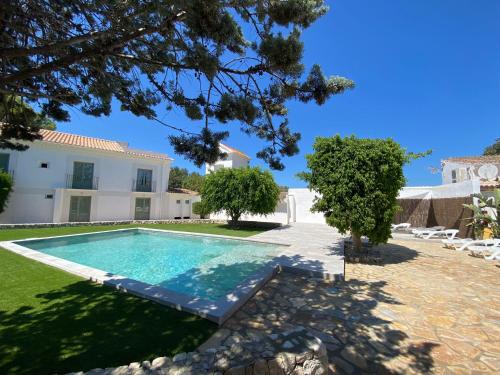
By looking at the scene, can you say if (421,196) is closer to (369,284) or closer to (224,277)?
(369,284)

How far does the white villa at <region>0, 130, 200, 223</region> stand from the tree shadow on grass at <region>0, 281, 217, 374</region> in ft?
60.9

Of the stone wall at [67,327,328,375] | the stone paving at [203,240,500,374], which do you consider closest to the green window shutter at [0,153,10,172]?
the stone paving at [203,240,500,374]

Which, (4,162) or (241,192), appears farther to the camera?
(241,192)

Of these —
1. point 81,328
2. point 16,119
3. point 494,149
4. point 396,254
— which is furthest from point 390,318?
point 494,149

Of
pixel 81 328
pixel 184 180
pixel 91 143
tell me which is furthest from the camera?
pixel 184 180

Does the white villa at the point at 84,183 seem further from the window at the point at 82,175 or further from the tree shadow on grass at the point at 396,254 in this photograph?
the tree shadow on grass at the point at 396,254

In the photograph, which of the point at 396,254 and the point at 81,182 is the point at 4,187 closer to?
the point at 81,182

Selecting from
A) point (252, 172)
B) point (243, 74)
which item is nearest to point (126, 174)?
point (252, 172)

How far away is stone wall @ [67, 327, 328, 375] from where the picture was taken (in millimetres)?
2576

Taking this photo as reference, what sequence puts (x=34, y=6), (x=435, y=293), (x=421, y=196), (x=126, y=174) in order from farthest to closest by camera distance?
(x=126, y=174)
(x=421, y=196)
(x=435, y=293)
(x=34, y=6)

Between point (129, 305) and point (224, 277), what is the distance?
3.95 metres

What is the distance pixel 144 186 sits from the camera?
86.8ft

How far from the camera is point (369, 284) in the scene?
6801 mm

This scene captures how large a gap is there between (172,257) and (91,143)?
1986cm
